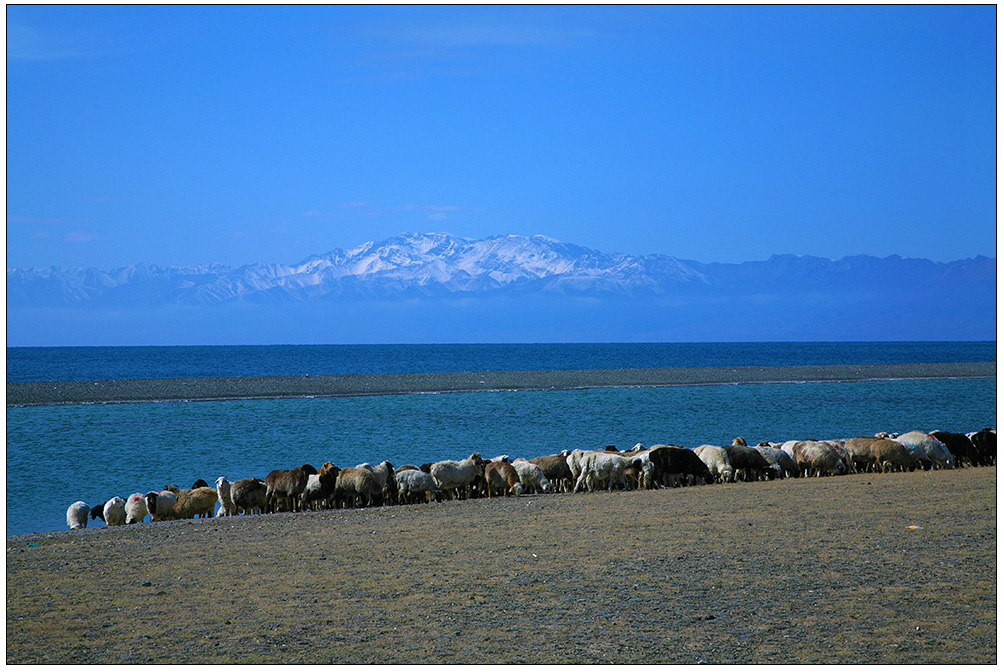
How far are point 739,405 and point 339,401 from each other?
668 inches

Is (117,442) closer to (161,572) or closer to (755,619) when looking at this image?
(161,572)

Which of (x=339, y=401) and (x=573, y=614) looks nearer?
(x=573, y=614)

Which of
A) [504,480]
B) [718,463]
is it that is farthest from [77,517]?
[718,463]

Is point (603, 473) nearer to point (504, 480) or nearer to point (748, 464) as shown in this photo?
point (504, 480)

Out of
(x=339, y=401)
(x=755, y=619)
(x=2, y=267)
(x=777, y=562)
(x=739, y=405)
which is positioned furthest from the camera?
(x=339, y=401)

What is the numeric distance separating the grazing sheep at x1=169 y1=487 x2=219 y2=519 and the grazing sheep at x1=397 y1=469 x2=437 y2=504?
281 cm

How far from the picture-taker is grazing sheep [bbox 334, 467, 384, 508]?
1360cm

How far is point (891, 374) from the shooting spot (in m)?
62.2

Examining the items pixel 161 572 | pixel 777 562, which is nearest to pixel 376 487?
pixel 161 572

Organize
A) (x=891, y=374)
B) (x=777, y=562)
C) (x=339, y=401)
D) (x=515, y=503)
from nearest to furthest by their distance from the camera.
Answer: (x=777, y=562), (x=515, y=503), (x=339, y=401), (x=891, y=374)

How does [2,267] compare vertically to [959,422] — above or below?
above

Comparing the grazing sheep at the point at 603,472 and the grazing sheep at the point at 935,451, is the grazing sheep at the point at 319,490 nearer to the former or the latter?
the grazing sheep at the point at 603,472

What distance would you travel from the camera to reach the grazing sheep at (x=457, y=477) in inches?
562

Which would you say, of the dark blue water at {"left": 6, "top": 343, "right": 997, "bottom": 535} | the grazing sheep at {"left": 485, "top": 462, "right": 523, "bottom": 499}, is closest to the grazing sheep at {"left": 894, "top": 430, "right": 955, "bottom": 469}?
the dark blue water at {"left": 6, "top": 343, "right": 997, "bottom": 535}
